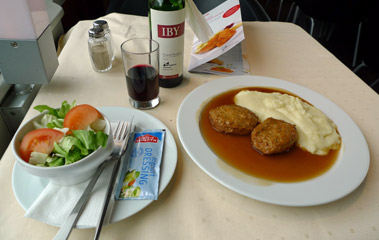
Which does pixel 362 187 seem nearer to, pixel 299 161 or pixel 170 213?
pixel 299 161

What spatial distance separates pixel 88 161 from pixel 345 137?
63cm

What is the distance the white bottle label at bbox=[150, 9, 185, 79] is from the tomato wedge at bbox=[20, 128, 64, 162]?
0.42 metres

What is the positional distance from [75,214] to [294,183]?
0.44 metres

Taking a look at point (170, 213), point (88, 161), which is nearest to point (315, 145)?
point (170, 213)

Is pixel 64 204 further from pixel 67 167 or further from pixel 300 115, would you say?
pixel 300 115

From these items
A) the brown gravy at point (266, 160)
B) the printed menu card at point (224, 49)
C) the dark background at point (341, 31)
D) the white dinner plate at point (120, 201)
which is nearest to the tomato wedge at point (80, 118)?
the white dinner plate at point (120, 201)

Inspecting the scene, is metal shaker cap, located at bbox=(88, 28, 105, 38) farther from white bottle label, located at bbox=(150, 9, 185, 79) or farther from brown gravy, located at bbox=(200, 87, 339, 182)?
brown gravy, located at bbox=(200, 87, 339, 182)

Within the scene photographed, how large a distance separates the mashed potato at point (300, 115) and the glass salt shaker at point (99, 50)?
0.49 meters

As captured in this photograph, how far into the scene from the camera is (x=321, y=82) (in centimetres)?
99

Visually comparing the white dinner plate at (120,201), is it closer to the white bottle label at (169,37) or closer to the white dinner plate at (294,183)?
the white dinner plate at (294,183)

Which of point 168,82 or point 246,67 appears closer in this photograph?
point 168,82

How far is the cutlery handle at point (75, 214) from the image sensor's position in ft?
1.43

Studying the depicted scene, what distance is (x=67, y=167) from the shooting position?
0.48m

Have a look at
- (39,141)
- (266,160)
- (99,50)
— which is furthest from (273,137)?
(99,50)
